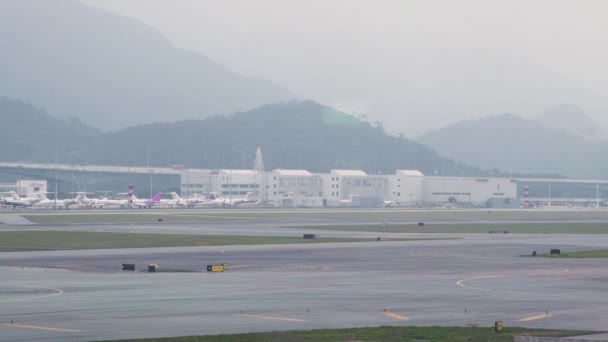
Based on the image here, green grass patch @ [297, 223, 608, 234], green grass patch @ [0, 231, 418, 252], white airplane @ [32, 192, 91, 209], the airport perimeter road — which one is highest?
white airplane @ [32, 192, 91, 209]

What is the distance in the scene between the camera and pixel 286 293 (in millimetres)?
38031

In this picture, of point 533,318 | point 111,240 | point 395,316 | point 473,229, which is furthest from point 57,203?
point 533,318

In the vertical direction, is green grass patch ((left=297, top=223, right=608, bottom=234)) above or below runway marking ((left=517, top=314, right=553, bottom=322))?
above

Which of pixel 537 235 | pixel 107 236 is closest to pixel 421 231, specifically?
pixel 537 235

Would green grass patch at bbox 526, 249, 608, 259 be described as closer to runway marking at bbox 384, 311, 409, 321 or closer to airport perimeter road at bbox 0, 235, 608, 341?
airport perimeter road at bbox 0, 235, 608, 341

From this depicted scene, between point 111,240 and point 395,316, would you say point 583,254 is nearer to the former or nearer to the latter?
point 395,316

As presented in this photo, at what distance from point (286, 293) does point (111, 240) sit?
1649 inches

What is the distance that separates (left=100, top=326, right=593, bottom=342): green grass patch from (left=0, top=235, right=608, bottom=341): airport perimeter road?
125 cm

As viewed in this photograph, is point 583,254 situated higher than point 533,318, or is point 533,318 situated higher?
point 583,254

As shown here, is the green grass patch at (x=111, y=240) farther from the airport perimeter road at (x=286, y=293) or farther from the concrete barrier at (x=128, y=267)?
the concrete barrier at (x=128, y=267)

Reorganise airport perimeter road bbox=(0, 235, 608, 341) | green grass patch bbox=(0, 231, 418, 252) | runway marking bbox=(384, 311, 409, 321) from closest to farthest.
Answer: airport perimeter road bbox=(0, 235, 608, 341) < runway marking bbox=(384, 311, 409, 321) < green grass patch bbox=(0, 231, 418, 252)

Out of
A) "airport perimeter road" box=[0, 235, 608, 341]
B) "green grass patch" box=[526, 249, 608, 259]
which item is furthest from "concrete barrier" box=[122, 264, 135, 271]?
"green grass patch" box=[526, 249, 608, 259]

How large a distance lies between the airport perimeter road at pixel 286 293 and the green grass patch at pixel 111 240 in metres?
8.16

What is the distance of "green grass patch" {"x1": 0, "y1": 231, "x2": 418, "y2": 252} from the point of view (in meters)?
69.9
